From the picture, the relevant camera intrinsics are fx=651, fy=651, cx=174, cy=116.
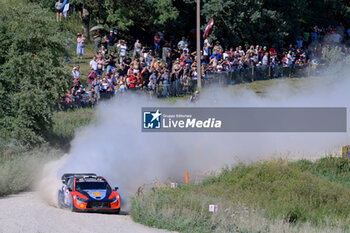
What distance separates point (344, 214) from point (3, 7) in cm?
1769

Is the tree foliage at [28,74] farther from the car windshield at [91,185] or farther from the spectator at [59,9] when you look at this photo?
the spectator at [59,9]

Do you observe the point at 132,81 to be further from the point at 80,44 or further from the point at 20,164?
the point at 20,164

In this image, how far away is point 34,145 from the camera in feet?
95.6

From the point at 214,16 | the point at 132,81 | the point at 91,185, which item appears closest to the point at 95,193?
the point at 91,185

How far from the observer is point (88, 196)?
862 inches

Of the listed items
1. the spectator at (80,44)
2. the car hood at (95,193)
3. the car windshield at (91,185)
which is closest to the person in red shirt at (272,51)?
the spectator at (80,44)

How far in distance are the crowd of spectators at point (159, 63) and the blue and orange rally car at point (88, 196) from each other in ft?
29.8

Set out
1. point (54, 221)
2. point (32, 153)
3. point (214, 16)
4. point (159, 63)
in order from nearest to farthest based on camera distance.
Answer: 1. point (54, 221)
2. point (32, 153)
3. point (159, 63)
4. point (214, 16)

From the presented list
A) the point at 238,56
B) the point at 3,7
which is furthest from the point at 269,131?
the point at 3,7

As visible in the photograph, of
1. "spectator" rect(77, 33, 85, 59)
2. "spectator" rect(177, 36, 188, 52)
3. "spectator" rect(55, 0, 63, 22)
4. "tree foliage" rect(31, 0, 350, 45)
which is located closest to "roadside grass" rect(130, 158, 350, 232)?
"spectator" rect(177, 36, 188, 52)

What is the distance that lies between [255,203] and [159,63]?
13.6 meters

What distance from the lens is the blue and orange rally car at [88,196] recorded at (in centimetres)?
2167

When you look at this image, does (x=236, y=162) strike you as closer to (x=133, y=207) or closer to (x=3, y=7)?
(x=133, y=207)

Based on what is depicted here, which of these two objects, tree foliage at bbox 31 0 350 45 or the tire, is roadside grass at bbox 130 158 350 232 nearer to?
the tire
